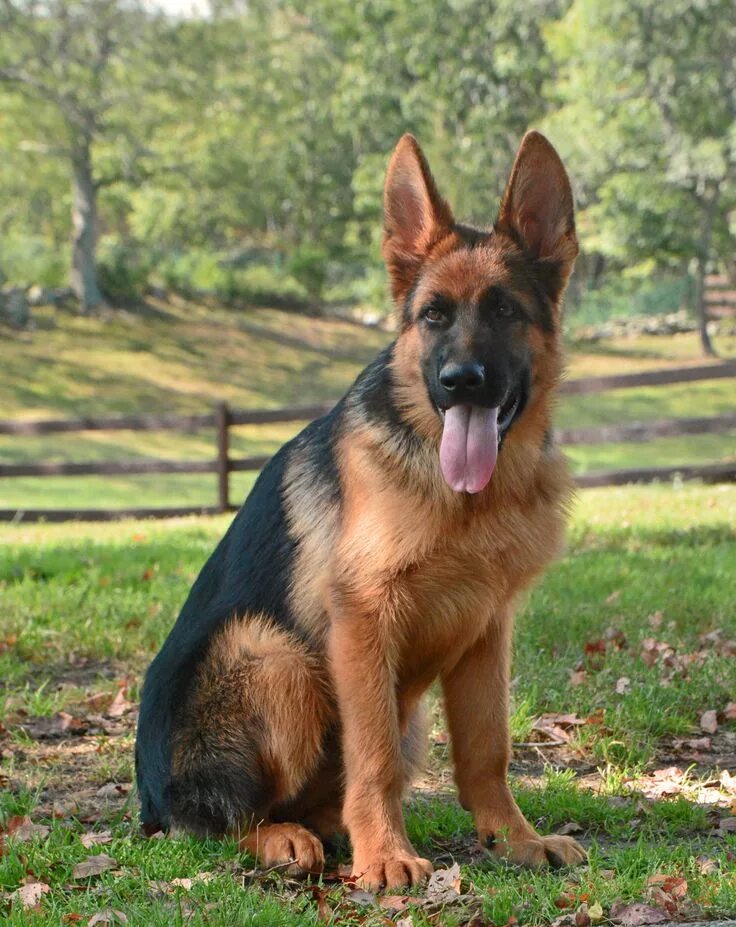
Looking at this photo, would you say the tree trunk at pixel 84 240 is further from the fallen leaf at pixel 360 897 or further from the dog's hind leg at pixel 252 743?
the fallen leaf at pixel 360 897

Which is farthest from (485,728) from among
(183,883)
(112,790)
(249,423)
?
(249,423)

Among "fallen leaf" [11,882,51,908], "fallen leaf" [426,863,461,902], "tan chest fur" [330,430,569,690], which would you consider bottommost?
"fallen leaf" [11,882,51,908]

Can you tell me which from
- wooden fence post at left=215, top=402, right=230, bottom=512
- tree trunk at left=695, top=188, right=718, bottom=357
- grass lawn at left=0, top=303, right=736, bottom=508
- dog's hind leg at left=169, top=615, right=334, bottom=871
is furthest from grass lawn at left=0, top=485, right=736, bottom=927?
tree trunk at left=695, top=188, right=718, bottom=357

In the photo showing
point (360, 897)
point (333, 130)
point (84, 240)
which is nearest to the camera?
point (360, 897)

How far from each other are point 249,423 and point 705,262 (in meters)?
22.3

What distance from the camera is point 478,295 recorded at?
3906mm

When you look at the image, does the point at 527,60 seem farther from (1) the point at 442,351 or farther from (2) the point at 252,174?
(1) the point at 442,351

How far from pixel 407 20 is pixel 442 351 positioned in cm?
4129

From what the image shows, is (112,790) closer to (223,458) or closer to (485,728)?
(485,728)

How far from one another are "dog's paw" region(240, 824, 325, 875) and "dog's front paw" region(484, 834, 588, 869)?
0.64m

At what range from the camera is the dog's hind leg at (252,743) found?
399cm

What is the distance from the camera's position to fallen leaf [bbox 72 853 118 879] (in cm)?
385

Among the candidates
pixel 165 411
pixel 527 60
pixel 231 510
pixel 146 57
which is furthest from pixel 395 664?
pixel 527 60

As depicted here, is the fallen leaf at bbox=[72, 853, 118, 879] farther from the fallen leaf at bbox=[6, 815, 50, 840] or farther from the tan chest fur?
the tan chest fur
